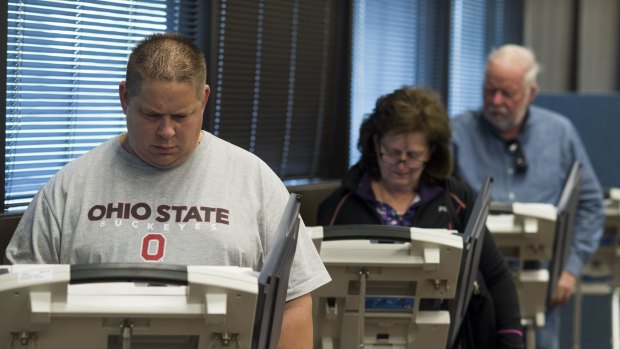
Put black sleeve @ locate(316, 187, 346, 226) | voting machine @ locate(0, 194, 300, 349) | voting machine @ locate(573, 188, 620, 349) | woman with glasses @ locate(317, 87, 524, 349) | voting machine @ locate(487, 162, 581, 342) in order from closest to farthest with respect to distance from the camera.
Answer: voting machine @ locate(0, 194, 300, 349) < woman with glasses @ locate(317, 87, 524, 349) < black sleeve @ locate(316, 187, 346, 226) < voting machine @ locate(487, 162, 581, 342) < voting machine @ locate(573, 188, 620, 349)

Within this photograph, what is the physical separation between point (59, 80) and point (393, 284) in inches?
49.0

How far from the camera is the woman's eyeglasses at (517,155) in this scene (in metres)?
4.45

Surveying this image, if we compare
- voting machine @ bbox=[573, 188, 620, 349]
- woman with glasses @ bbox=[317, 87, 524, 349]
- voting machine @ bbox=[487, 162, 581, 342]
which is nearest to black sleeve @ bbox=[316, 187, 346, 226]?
woman with glasses @ bbox=[317, 87, 524, 349]

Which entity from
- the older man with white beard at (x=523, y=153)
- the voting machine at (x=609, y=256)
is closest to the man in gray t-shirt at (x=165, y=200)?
the older man with white beard at (x=523, y=153)

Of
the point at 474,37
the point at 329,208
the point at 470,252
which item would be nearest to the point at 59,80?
the point at 329,208

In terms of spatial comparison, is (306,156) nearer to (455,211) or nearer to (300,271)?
(455,211)

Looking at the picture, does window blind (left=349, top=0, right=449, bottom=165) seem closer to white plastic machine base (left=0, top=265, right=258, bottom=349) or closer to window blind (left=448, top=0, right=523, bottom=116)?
window blind (left=448, top=0, right=523, bottom=116)

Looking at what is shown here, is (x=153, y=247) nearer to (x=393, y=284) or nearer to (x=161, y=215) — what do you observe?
(x=161, y=215)

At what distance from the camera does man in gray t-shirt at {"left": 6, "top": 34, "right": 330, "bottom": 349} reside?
227cm

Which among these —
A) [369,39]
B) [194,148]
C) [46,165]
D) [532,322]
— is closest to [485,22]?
[369,39]

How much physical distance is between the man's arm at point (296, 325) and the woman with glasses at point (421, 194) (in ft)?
3.23

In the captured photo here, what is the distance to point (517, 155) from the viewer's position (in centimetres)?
448

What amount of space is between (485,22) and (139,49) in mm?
4710

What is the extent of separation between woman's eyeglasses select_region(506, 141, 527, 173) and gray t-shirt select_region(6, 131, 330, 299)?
2.25 m
